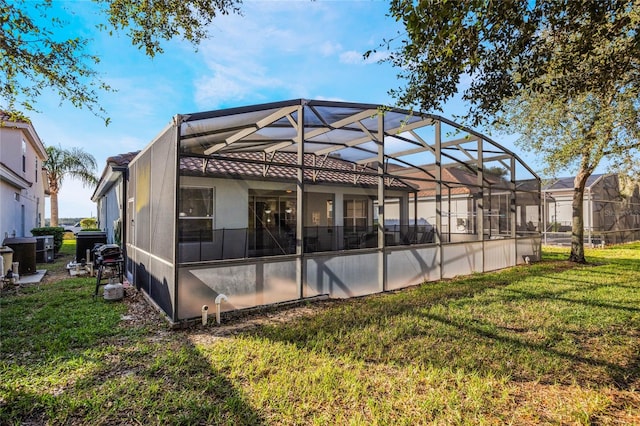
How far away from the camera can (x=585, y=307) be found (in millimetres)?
5906

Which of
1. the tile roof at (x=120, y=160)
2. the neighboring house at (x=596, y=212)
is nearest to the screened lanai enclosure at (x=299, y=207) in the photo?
the tile roof at (x=120, y=160)

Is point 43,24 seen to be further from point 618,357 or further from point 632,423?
point 618,357

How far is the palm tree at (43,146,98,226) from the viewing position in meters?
23.4

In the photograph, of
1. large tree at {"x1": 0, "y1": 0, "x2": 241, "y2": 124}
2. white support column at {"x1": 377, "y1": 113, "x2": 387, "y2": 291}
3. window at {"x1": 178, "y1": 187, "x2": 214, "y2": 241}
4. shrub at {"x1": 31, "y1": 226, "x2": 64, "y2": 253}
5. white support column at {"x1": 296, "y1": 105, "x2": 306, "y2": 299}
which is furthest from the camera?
shrub at {"x1": 31, "y1": 226, "x2": 64, "y2": 253}

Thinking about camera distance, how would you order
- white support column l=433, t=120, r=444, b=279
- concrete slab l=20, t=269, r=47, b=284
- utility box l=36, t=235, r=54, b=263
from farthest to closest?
utility box l=36, t=235, r=54, b=263 → white support column l=433, t=120, r=444, b=279 → concrete slab l=20, t=269, r=47, b=284

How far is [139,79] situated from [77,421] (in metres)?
7.52

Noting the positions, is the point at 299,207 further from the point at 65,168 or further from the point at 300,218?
the point at 65,168

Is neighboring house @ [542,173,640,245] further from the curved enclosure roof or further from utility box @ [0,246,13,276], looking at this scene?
utility box @ [0,246,13,276]

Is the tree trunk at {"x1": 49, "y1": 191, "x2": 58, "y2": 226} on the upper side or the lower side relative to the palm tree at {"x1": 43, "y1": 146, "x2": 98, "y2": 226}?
lower

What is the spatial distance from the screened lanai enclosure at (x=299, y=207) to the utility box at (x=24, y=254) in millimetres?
3315

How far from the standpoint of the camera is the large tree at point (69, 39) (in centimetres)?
456

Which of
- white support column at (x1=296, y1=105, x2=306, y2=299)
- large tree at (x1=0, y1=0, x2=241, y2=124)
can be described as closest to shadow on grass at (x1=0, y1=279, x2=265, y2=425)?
white support column at (x1=296, y1=105, x2=306, y2=299)

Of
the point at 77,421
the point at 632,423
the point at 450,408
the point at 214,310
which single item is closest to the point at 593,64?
the point at 632,423

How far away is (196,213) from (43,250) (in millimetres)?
7419
